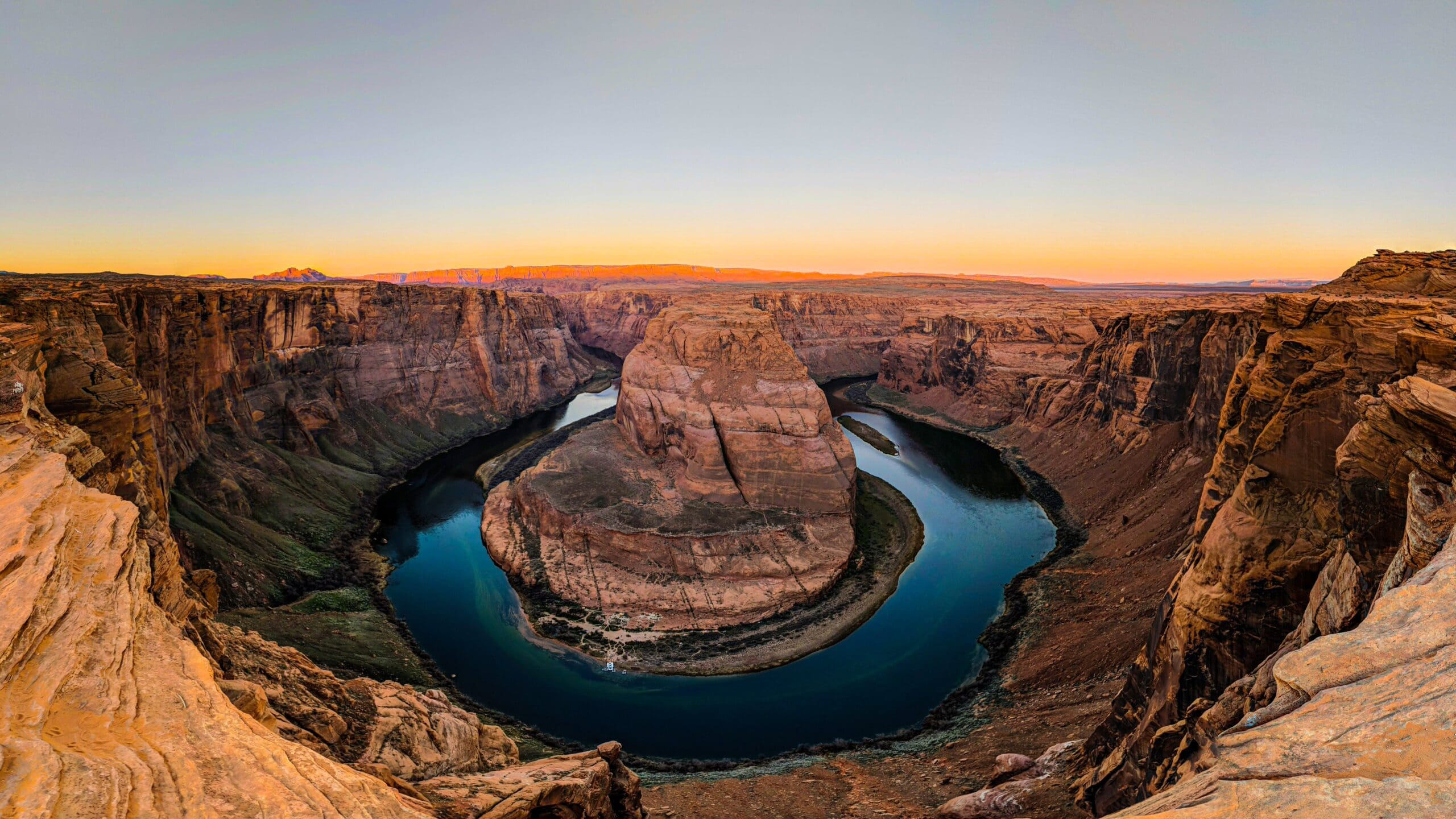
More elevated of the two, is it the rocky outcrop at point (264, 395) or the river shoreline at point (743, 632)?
the rocky outcrop at point (264, 395)

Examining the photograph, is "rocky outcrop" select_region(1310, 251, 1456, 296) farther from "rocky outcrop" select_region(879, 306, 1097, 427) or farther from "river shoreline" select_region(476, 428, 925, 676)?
"rocky outcrop" select_region(879, 306, 1097, 427)

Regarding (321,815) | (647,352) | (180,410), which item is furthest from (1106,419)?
(180,410)

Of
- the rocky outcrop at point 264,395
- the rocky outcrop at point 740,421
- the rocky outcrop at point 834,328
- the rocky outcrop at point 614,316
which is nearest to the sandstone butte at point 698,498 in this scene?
the rocky outcrop at point 740,421

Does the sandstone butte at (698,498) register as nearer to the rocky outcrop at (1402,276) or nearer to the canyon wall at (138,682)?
the canyon wall at (138,682)

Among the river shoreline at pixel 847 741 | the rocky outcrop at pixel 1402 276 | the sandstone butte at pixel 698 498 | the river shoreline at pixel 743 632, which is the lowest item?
the river shoreline at pixel 847 741

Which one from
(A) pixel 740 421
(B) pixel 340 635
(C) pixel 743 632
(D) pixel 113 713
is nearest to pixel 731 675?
(C) pixel 743 632

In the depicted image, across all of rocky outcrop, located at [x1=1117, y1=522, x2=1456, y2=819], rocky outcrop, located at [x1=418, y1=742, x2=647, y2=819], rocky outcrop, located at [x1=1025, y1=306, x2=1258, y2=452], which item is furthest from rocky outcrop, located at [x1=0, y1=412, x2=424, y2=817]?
rocky outcrop, located at [x1=1025, y1=306, x2=1258, y2=452]

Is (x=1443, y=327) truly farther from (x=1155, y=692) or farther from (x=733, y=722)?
(x=733, y=722)

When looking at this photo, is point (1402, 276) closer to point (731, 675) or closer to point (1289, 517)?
point (1289, 517)
